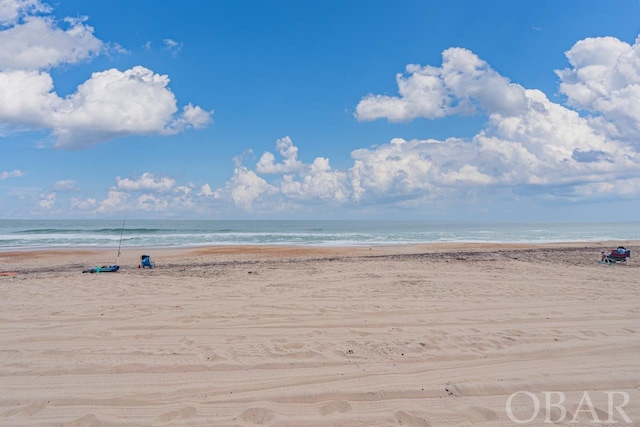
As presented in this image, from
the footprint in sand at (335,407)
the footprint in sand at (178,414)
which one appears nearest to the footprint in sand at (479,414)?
the footprint in sand at (335,407)

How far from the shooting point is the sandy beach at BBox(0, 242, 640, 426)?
12.5ft

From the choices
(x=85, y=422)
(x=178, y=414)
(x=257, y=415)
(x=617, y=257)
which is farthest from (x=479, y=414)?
(x=617, y=257)

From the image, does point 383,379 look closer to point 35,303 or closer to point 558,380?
point 558,380

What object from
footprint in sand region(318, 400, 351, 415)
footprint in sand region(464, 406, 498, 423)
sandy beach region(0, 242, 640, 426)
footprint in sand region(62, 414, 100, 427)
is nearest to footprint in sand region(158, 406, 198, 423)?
sandy beach region(0, 242, 640, 426)

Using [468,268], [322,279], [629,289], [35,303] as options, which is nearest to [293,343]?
[322,279]

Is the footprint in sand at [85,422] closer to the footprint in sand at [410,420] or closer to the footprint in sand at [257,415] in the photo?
the footprint in sand at [257,415]

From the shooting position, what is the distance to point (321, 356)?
5.11 metres

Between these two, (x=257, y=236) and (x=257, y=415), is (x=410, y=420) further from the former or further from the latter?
(x=257, y=236)

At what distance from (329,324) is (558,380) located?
342 cm

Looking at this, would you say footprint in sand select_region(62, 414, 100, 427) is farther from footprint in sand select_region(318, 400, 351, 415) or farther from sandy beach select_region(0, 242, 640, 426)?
footprint in sand select_region(318, 400, 351, 415)

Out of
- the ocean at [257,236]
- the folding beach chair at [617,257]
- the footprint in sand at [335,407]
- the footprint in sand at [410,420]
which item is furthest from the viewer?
the ocean at [257,236]

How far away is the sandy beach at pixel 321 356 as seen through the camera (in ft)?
12.5

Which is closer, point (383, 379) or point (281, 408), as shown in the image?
point (281, 408)

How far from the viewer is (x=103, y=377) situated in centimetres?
455
